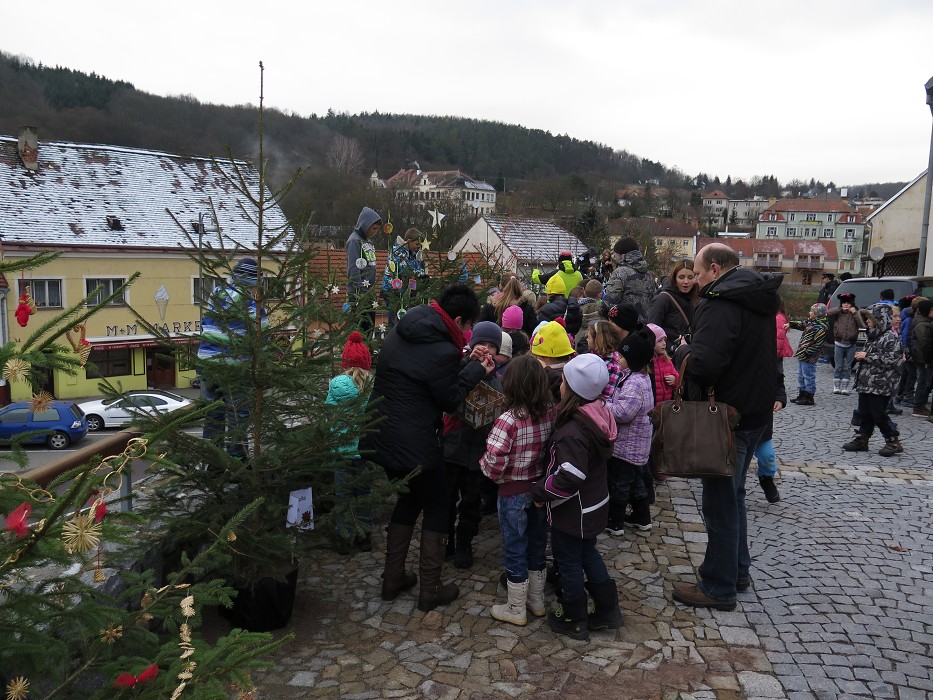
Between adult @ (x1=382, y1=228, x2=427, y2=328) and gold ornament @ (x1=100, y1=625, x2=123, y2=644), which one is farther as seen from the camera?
adult @ (x1=382, y1=228, x2=427, y2=328)

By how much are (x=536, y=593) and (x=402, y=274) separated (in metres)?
4.74

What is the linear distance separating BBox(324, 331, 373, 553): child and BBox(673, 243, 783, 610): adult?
7.23 feet

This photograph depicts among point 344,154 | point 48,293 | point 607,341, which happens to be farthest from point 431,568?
point 344,154

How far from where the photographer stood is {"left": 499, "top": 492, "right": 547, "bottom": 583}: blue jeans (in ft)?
15.3

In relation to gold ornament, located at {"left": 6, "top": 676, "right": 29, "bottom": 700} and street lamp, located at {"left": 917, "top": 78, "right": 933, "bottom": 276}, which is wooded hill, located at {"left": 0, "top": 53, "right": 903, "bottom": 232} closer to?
gold ornament, located at {"left": 6, "top": 676, "right": 29, "bottom": 700}

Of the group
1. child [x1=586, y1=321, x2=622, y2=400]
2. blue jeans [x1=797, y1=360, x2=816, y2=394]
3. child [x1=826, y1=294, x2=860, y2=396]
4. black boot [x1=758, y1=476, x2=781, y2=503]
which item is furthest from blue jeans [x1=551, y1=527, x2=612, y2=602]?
child [x1=826, y1=294, x2=860, y2=396]

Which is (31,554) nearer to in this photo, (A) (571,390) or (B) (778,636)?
(A) (571,390)

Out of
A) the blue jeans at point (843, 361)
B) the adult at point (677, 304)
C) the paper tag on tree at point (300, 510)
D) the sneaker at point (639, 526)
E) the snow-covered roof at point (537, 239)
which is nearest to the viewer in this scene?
the paper tag on tree at point (300, 510)

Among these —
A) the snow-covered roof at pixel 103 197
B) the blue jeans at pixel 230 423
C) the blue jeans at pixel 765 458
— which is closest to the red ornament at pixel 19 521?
the blue jeans at pixel 230 423

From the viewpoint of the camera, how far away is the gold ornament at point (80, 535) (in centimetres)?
206

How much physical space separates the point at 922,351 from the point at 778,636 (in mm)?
8511

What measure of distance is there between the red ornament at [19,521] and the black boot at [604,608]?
3353 millimetres

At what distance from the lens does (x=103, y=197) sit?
110ft

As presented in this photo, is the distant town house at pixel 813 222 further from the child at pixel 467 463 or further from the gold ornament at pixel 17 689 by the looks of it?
the gold ornament at pixel 17 689
